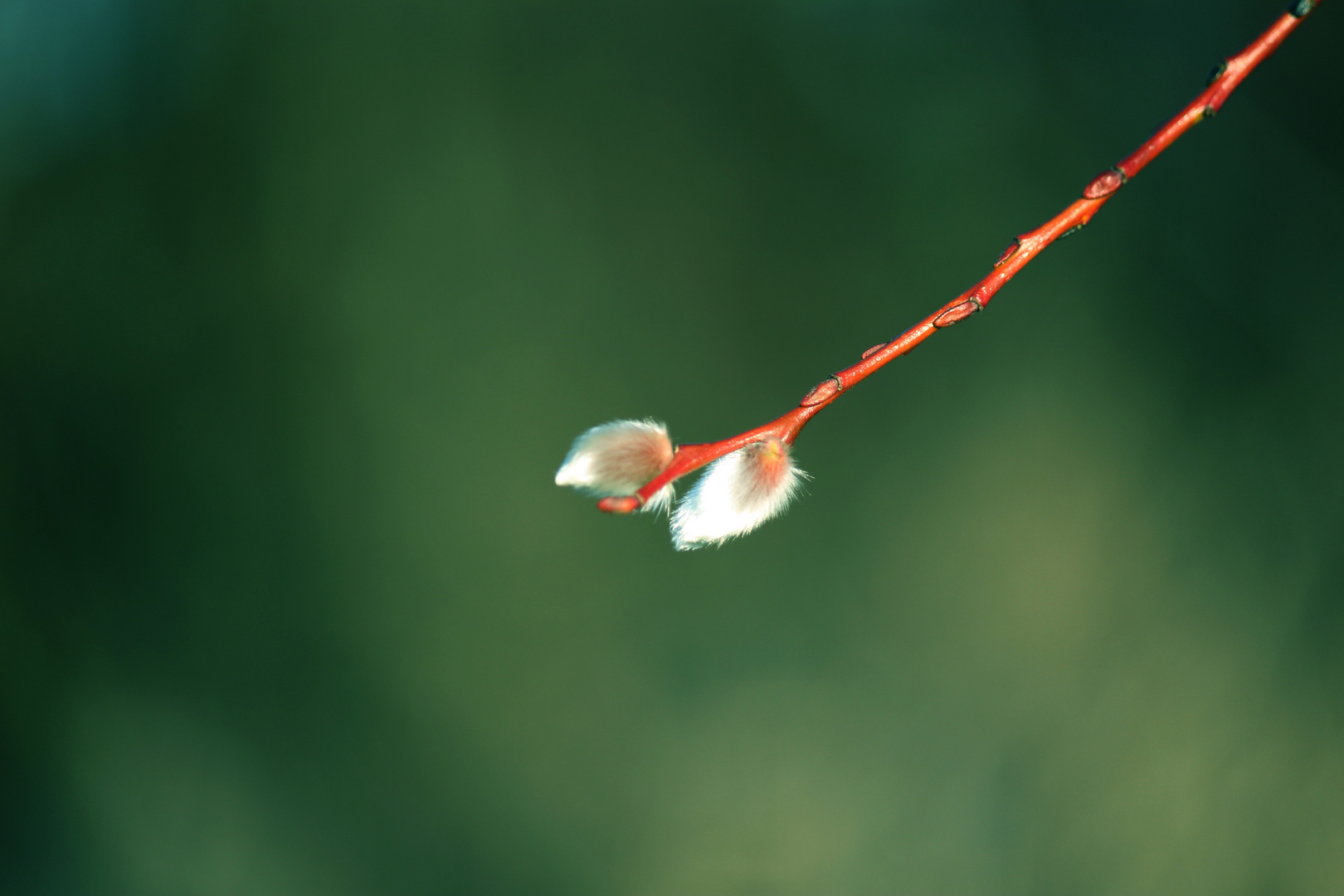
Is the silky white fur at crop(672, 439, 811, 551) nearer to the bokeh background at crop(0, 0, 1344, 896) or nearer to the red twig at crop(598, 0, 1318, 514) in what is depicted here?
the red twig at crop(598, 0, 1318, 514)

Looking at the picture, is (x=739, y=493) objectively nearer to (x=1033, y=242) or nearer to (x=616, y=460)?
(x=616, y=460)

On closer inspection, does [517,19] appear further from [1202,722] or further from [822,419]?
[1202,722]

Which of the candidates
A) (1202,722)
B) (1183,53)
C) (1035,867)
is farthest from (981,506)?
(1183,53)

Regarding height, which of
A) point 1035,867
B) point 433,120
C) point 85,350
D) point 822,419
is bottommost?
point 1035,867

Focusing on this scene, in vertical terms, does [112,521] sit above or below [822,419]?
below

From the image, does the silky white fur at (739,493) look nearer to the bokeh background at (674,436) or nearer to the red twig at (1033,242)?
the red twig at (1033,242)

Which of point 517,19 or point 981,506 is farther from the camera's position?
point 981,506
